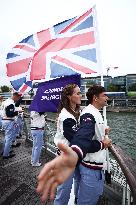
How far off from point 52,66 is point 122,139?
3008 centimetres

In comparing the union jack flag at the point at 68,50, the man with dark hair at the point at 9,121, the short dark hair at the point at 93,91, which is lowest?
the man with dark hair at the point at 9,121

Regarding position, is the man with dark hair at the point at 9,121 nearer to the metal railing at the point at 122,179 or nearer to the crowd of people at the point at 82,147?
the metal railing at the point at 122,179

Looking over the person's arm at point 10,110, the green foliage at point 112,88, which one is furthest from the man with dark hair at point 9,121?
the green foliage at point 112,88

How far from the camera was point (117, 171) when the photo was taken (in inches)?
155

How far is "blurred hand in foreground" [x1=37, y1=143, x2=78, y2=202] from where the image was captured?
1.10 m

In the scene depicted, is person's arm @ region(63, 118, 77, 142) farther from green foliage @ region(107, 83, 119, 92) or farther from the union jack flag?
green foliage @ region(107, 83, 119, 92)

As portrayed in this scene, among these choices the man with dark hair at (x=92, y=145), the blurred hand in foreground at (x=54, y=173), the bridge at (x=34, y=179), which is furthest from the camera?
the bridge at (x=34, y=179)

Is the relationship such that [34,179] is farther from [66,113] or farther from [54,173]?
[54,173]

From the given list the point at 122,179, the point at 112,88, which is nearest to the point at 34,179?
the point at 122,179

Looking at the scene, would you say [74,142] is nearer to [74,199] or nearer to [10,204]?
[74,199]

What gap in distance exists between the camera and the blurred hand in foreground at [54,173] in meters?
1.10

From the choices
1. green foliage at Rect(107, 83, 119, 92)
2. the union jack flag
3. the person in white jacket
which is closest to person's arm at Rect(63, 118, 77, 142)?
the union jack flag

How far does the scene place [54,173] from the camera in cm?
114

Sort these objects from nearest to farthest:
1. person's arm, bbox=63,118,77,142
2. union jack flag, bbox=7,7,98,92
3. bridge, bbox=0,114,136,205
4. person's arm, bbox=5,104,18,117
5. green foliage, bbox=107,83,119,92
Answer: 1. bridge, bbox=0,114,136,205
2. person's arm, bbox=63,118,77,142
3. union jack flag, bbox=7,7,98,92
4. person's arm, bbox=5,104,18,117
5. green foliage, bbox=107,83,119,92
